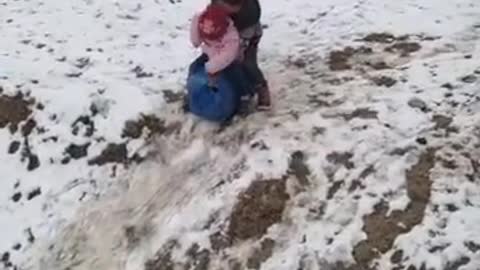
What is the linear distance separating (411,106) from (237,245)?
126 centimetres

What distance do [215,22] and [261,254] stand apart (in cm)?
121

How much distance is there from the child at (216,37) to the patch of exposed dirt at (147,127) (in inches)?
17.5

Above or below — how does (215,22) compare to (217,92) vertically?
above

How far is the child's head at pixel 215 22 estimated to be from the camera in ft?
14.9

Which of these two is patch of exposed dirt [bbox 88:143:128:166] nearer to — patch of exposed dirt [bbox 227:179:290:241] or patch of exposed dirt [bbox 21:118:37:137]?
patch of exposed dirt [bbox 21:118:37:137]

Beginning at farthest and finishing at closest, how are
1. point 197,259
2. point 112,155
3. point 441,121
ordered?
point 112,155, point 441,121, point 197,259

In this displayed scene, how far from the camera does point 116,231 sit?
456cm

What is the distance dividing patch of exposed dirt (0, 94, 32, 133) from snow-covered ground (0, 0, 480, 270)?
0.01 meters

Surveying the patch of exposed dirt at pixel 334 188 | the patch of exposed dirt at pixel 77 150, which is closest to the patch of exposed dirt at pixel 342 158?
the patch of exposed dirt at pixel 334 188

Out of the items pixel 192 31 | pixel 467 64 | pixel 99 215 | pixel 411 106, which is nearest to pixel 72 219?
pixel 99 215

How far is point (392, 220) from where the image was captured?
417cm

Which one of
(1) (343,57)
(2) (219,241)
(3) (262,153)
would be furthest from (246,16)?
(2) (219,241)

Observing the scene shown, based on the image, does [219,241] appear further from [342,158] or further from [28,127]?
[28,127]

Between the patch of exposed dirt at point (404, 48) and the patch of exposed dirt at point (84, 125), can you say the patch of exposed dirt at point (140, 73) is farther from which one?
the patch of exposed dirt at point (404, 48)
